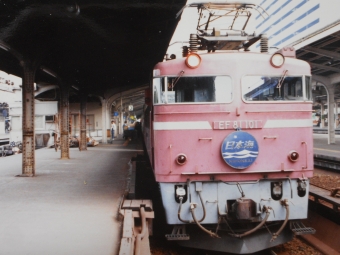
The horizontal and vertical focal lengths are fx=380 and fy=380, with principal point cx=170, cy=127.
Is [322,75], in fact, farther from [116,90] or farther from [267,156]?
[267,156]

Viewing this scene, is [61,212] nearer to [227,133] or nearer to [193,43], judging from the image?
[227,133]

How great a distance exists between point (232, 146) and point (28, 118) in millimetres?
6436

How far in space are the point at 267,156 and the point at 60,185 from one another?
508 centimetres

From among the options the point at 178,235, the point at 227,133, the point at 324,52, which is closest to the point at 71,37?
the point at 227,133

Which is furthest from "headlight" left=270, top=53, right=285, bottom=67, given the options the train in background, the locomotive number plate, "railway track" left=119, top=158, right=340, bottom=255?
"railway track" left=119, top=158, right=340, bottom=255

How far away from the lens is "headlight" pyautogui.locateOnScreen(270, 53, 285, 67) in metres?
5.61

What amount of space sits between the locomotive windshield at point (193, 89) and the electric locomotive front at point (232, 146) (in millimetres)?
15

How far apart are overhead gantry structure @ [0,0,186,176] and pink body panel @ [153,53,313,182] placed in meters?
2.78

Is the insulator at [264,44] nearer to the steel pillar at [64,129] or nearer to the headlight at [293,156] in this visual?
the headlight at [293,156]

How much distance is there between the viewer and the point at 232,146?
5.34 metres

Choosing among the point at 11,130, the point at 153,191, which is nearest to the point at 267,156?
the point at 153,191

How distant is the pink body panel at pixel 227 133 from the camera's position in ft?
17.7

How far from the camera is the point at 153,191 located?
9.92 m

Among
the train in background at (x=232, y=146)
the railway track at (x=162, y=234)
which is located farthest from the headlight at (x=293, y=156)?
the railway track at (x=162, y=234)
